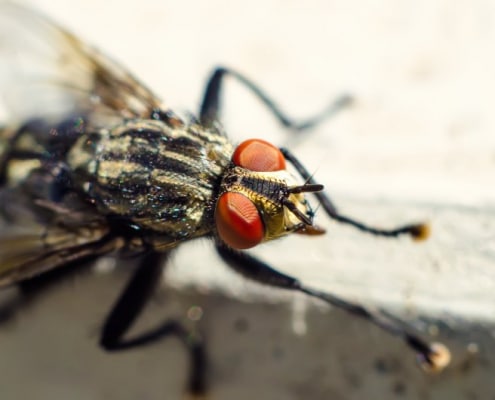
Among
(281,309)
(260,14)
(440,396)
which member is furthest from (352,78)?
(440,396)

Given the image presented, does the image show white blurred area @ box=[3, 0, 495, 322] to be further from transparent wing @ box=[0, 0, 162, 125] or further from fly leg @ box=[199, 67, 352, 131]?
transparent wing @ box=[0, 0, 162, 125]

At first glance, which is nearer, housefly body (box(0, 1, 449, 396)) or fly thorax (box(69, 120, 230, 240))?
housefly body (box(0, 1, 449, 396))

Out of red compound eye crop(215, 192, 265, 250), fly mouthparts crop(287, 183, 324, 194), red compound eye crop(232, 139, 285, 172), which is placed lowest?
red compound eye crop(215, 192, 265, 250)

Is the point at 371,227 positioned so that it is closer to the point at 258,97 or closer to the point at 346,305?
the point at 346,305

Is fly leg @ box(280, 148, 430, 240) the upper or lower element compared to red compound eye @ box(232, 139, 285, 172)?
lower

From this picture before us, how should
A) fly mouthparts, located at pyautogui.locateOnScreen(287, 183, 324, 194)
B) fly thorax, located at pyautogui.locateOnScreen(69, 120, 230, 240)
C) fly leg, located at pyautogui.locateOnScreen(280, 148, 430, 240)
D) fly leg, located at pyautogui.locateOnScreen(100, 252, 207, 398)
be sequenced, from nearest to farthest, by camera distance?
fly mouthparts, located at pyautogui.locateOnScreen(287, 183, 324, 194), fly thorax, located at pyautogui.locateOnScreen(69, 120, 230, 240), fly leg, located at pyautogui.locateOnScreen(280, 148, 430, 240), fly leg, located at pyautogui.locateOnScreen(100, 252, 207, 398)

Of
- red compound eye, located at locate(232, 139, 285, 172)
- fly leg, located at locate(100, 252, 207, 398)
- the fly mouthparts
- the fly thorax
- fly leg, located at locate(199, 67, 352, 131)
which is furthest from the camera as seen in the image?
fly leg, located at locate(199, 67, 352, 131)

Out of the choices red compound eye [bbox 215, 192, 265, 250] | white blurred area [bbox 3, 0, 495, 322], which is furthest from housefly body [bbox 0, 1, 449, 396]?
white blurred area [bbox 3, 0, 495, 322]
